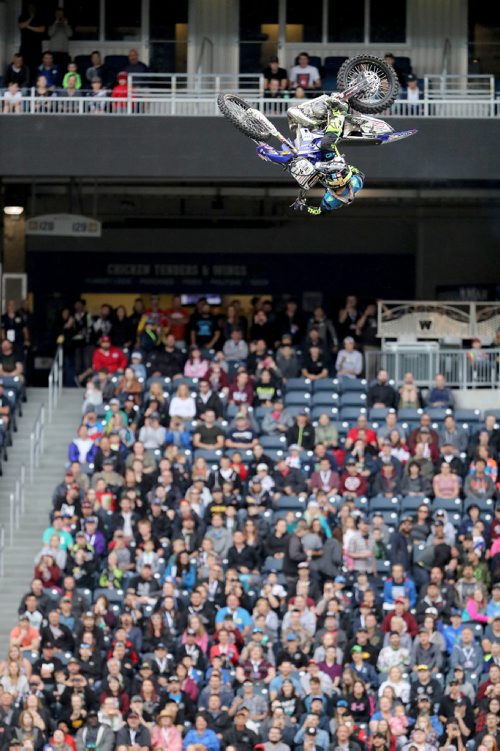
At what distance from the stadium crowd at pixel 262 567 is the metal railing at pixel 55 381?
0.90 m

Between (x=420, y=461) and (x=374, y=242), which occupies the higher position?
(x=374, y=242)

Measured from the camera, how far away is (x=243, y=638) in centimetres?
2459

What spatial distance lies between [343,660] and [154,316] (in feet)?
29.4

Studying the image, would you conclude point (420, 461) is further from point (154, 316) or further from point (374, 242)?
point (374, 242)

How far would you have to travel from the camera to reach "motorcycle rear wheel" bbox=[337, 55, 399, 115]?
17.6m

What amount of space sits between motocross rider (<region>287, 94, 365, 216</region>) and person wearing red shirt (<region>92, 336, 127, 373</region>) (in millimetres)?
13118

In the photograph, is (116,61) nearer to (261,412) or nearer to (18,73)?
(18,73)

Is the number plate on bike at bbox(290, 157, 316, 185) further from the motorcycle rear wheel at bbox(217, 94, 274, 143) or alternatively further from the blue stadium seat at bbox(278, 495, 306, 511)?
the blue stadium seat at bbox(278, 495, 306, 511)

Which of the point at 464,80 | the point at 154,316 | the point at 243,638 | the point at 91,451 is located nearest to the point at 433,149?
the point at 464,80

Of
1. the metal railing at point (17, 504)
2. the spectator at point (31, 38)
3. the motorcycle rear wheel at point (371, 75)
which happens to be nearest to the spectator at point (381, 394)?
the metal railing at point (17, 504)

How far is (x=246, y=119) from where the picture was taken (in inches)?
696

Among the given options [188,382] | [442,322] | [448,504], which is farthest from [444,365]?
[448,504]

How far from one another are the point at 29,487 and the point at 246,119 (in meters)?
12.7

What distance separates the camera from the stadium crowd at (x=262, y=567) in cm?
2334
